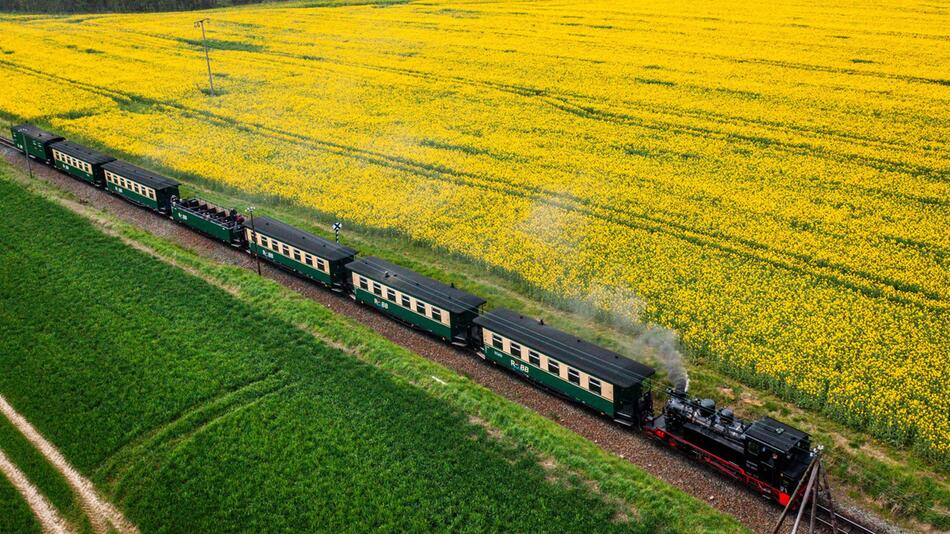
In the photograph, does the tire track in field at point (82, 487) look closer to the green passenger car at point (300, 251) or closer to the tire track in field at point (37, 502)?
the tire track in field at point (37, 502)

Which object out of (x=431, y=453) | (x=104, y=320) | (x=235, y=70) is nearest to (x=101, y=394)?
(x=104, y=320)

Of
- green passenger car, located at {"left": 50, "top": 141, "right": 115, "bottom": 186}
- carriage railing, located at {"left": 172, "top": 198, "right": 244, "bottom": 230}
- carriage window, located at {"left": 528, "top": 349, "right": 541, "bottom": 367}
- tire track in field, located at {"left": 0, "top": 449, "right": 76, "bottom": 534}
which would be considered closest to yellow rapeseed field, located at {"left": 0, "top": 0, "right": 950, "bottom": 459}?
green passenger car, located at {"left": 50, "top": 141, "right": 115, "bottom": 186}

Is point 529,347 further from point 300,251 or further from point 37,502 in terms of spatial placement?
point 37,502

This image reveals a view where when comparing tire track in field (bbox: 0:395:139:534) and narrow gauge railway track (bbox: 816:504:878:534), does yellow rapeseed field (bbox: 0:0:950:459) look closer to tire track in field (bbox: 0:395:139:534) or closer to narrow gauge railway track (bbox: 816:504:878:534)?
narrow gauge railway track (bbox: 816:504:878:534)

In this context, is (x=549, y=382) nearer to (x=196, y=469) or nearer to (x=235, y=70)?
(x=196, y=469)

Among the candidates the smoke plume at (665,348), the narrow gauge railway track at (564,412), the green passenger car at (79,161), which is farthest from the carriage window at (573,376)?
the green passenger car at (79,161)

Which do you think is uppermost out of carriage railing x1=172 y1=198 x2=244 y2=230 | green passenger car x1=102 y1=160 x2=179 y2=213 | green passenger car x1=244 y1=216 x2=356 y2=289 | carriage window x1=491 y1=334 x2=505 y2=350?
green passenger car x1=102 y1=160 x2=179 y2=213

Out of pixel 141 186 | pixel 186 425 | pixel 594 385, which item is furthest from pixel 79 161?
pixel 594 385
